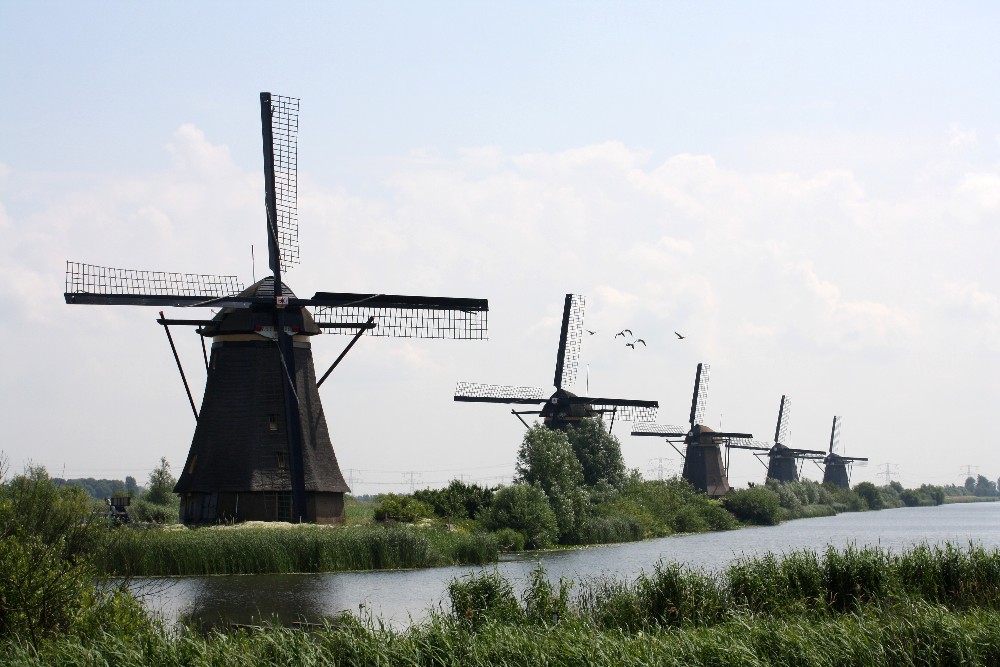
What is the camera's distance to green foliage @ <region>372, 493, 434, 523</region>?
3619cm

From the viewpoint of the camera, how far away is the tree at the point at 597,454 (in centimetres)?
5053

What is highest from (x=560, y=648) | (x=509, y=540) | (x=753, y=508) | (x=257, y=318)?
(x=257, y=318)

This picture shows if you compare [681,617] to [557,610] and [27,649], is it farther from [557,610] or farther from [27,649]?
[27,649]

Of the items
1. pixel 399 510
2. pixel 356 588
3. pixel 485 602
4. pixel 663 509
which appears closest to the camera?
pixel 485 602

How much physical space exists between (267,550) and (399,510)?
27.7 feet

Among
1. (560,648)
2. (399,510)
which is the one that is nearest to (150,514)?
(399,510)

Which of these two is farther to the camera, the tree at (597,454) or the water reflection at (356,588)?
the tree at (597,454)

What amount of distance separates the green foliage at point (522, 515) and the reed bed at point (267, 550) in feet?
21.6

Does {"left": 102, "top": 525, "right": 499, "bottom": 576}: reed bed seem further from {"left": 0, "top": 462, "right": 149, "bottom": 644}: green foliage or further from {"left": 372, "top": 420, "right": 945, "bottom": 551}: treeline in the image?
{"left": 0, "top": 462, "right": 149, "bottom": 644}: green foliage

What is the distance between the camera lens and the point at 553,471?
145 feet

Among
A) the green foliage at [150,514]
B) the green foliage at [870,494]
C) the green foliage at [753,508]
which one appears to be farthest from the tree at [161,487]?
the green foliage at [870,494]

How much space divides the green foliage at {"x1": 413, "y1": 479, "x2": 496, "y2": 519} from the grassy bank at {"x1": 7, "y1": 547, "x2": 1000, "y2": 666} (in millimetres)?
20737

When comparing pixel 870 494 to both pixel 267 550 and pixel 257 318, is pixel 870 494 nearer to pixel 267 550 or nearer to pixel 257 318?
pixel 257 318

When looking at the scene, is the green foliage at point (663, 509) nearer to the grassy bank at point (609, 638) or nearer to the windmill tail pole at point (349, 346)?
the windmill tail pole at point (349, 346)
